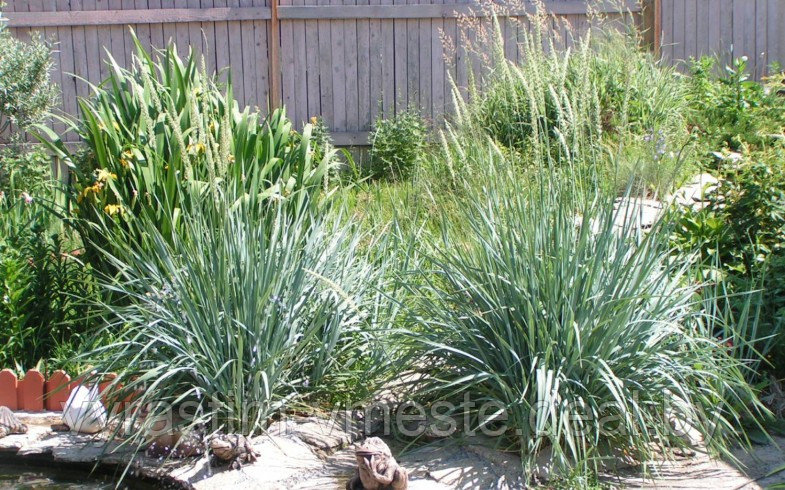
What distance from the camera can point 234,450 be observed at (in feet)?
11.2

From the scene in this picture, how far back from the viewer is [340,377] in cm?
392

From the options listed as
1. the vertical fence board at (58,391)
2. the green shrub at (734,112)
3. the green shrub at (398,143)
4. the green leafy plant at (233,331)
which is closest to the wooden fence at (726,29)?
the green shrub at (734,112)

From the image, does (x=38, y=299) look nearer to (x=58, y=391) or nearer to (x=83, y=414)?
(x=58, y=391)

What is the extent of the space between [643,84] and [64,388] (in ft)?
17.0

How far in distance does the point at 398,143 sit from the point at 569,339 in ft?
16.5

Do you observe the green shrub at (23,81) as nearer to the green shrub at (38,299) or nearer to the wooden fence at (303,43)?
the wooden fence at (303,43)

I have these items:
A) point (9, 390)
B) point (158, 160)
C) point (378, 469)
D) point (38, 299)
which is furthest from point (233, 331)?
point (38, 299)

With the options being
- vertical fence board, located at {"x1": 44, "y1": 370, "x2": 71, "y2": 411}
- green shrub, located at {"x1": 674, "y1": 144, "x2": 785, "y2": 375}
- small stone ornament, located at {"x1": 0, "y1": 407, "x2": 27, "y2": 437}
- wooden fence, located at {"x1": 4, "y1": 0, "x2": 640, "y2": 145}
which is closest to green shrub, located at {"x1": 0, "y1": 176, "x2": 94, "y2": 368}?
vertical fence board, located at {"x1": 44, "y1": 370, "x2": 71, "y2": 411}

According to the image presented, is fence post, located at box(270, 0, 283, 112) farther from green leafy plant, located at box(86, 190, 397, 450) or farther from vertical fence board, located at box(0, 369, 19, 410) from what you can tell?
green leafy plant, located at box(86, 190, 397, 450)

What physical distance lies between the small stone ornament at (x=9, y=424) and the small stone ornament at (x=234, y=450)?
1238mm

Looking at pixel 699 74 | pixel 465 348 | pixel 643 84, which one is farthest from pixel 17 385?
pixel 699 74

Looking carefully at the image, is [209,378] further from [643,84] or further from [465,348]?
[643,84]

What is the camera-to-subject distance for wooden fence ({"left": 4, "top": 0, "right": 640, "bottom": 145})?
27.8 feet

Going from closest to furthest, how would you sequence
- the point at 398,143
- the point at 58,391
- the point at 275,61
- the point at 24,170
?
the point at 58,391 → the point at 24,170 → the point at 398,143 → the point at 275,61
